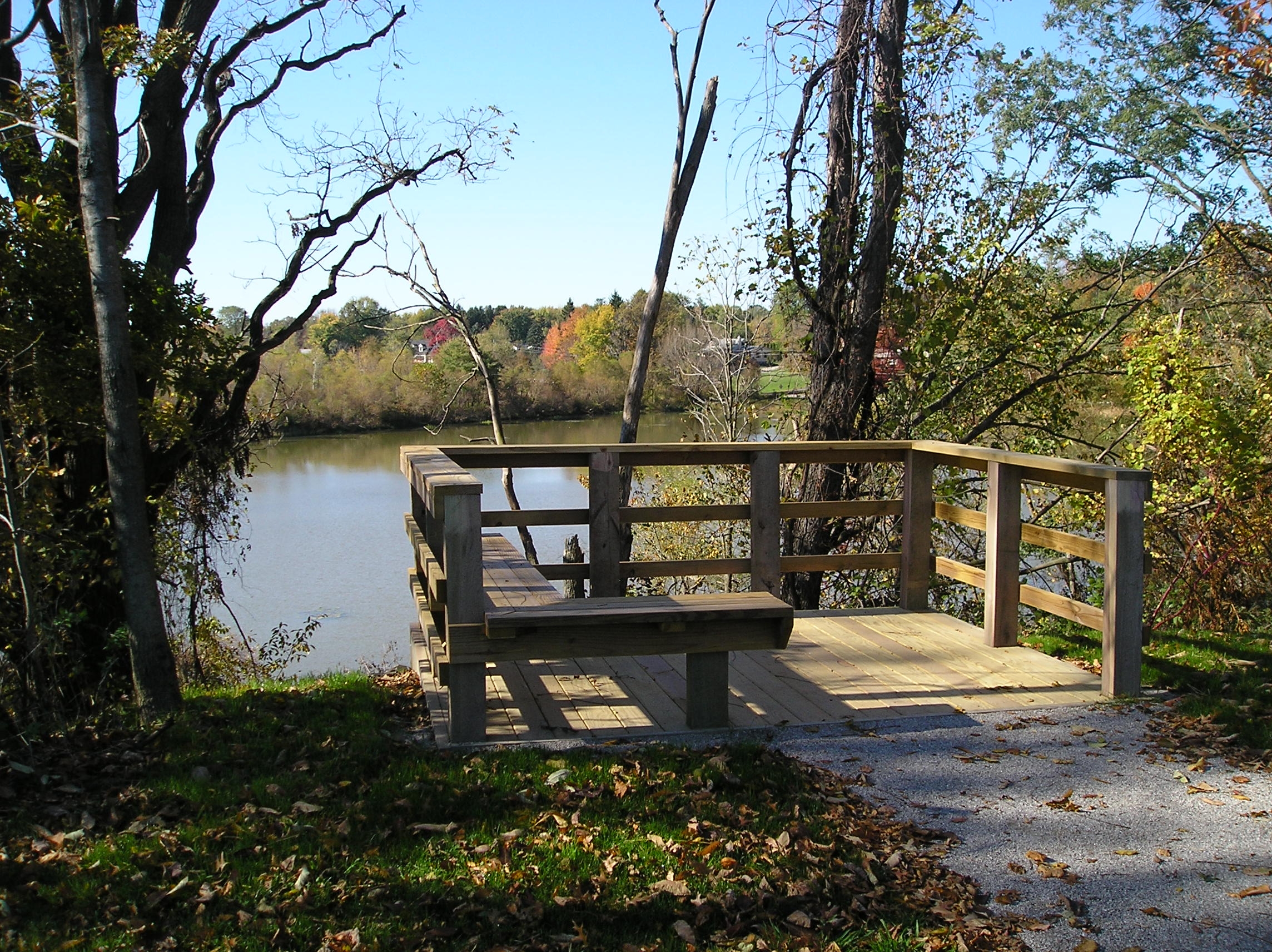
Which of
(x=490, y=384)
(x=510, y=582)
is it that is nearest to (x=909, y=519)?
(x=510, y=582)

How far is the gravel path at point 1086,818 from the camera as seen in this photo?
111 inches

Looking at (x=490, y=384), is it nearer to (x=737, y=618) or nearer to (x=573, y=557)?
(x=573, y=557)

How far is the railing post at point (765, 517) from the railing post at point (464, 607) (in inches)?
87.2

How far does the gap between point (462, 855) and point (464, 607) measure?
1.11m

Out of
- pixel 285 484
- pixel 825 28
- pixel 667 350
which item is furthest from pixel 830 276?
pixel 285 484

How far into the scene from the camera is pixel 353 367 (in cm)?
2278

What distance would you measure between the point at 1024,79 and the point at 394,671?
9.04 m

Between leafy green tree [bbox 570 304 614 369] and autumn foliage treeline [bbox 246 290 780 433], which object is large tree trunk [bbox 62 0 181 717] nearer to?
autumn foliage treeline [bbox 246 290 780 433]

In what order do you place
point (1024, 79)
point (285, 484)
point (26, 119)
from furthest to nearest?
1. point (285, 484)
2. point (1024, 79)
3. point (26, 119)

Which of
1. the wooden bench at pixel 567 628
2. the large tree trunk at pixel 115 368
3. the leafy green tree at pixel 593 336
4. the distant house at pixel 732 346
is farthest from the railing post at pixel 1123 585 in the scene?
the leafy green tree at pixel 593 336

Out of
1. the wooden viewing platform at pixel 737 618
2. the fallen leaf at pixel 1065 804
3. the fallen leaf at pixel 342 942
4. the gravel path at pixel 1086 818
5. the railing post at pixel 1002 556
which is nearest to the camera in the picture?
the fallen leaf at pixel 342 942

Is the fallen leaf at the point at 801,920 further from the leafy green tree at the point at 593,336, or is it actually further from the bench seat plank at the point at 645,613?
the leafy green tree at the point at 593,336

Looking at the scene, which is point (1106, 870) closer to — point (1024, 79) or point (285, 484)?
point (1024, 79)

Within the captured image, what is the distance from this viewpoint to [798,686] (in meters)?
5.02
